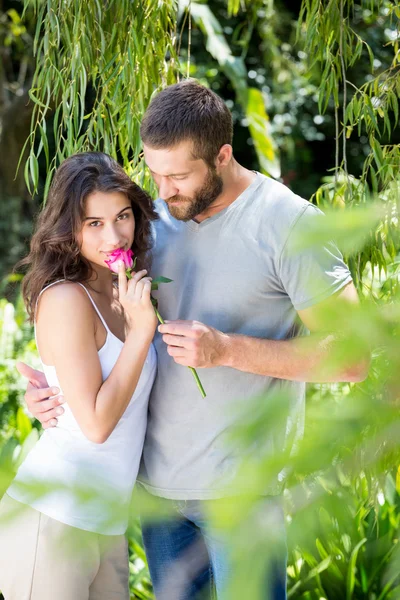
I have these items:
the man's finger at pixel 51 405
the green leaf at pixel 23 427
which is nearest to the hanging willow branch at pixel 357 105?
the man's finger at pixel 51 405

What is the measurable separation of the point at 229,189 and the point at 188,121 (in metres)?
0.22

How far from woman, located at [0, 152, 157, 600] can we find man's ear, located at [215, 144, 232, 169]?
21 centimetres

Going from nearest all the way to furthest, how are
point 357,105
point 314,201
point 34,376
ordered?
point 34,376 < point 357,105 < point 314,201

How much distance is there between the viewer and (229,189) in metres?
1.80

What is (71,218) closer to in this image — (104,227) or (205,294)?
(104,227)

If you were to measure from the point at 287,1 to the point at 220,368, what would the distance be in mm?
6516

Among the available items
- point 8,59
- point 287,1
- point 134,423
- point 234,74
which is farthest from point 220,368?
point 8,59

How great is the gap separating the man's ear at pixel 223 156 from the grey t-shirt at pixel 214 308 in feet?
0.29

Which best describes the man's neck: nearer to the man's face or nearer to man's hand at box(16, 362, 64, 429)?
the man's face

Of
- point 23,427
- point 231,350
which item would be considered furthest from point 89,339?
point 23,427

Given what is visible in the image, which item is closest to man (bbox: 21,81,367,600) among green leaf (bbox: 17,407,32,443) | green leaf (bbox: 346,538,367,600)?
green leaf (bbox: 346,538,367,600)

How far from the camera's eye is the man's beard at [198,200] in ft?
5.60

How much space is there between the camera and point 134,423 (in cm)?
175

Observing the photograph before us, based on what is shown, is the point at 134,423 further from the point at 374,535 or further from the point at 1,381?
the point at 1,381
